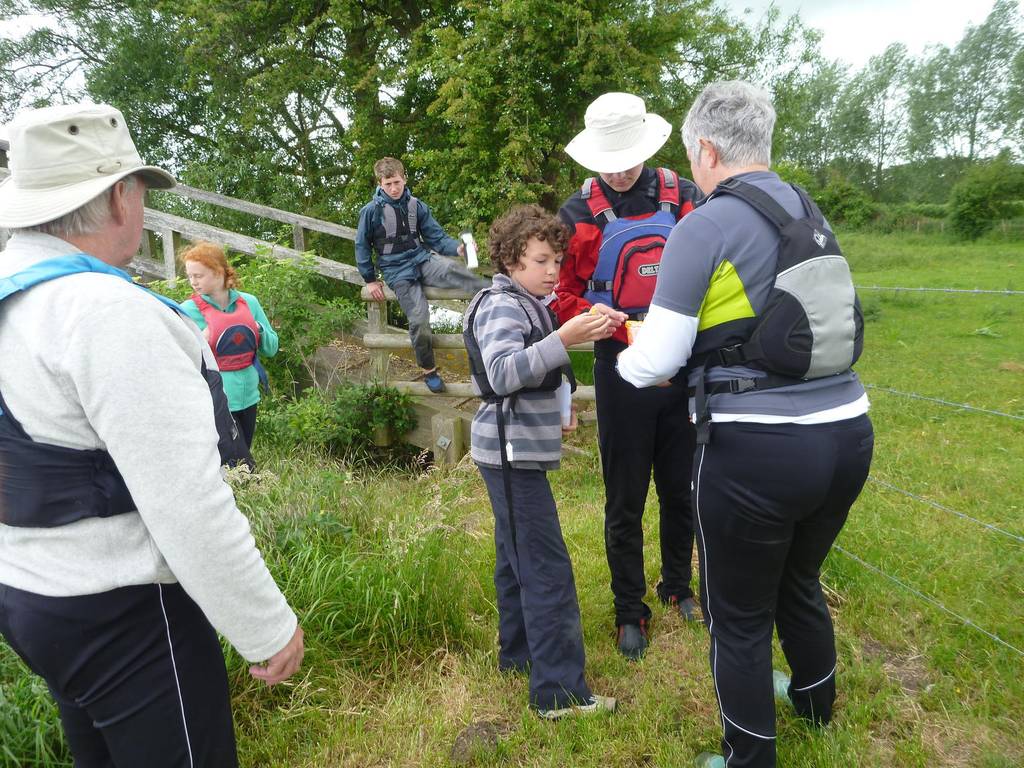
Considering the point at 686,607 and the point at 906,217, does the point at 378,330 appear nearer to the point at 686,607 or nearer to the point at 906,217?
the point at 686,607

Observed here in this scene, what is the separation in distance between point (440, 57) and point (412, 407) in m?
5.81

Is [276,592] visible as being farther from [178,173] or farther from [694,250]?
[178,173]

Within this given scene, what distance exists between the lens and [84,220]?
1509mm

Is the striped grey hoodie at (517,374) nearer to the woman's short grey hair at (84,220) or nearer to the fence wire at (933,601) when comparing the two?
the woman's short grey hair at (84,220)

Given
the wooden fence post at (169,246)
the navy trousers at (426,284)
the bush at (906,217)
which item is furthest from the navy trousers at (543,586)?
the bush at (906,217)

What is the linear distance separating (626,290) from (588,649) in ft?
5.41

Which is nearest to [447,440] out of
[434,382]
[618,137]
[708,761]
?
[434,382]

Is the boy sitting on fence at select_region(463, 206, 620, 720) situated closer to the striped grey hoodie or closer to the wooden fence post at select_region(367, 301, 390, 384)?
the striped grey hoodie

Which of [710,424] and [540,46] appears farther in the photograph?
[540,46]

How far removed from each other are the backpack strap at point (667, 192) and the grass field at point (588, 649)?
185cm

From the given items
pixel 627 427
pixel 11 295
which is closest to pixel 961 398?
pixel 627 427

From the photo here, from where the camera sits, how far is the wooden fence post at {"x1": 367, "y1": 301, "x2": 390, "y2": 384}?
6016mm

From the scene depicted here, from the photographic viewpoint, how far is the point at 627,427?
10.0ft

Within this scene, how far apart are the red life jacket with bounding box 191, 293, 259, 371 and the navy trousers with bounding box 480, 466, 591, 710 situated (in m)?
2.71
